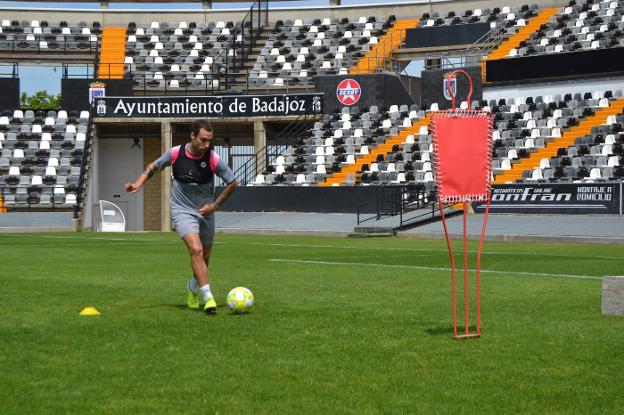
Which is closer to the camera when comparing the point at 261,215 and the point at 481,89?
the point at 261,215

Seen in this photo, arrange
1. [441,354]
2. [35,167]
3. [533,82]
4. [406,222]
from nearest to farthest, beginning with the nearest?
1. [441,354]
2. [406,222]
3. [533,82]
4. [35,167]

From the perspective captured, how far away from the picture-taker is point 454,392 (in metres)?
7.74

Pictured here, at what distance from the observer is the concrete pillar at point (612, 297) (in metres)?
11.9

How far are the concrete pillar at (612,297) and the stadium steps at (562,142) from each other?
30.0 metres

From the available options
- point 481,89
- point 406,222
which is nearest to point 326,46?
point 481,89

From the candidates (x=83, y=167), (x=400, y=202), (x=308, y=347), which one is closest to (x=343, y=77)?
(x=83, y=167)

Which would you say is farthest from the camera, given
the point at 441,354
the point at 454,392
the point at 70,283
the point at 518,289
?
the point at 70,283

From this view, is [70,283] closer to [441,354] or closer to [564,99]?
[441,354]

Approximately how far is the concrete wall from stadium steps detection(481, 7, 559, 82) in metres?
6.92

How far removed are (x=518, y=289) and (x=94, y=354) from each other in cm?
792

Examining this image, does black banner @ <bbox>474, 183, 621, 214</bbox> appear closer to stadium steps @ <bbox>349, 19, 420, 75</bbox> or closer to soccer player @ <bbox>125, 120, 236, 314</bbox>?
stadium steps @ <bbox>349, 19, 420, 75</bbox>

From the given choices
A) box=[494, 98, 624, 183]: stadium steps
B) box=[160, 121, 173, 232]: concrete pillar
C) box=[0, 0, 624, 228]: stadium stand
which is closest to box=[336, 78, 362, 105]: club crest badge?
box=[0, 0, 624, 228]: stadium stand

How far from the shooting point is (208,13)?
66.1 m

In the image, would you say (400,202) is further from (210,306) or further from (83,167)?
(210,306)
